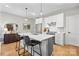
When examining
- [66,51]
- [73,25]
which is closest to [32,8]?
[73,25]

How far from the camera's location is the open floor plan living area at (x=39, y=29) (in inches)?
76.5

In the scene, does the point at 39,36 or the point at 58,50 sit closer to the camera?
the point at 58,50

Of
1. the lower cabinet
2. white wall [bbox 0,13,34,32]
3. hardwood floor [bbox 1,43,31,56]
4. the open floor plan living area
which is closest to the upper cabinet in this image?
the open floor plan living area

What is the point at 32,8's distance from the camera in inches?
79.0

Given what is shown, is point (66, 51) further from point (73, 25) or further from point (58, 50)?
point (73, 25)

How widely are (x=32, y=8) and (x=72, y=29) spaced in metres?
0.98

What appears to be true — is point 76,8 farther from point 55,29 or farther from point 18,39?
point 18,39

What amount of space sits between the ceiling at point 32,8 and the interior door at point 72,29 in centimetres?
26

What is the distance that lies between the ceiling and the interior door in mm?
258

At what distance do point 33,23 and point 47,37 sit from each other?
1.44 ft

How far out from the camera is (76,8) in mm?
1910

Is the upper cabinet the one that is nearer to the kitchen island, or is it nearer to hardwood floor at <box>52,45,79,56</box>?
the kitchen island

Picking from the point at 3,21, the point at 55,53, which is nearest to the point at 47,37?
the point at 55,53

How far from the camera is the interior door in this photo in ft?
6.38
